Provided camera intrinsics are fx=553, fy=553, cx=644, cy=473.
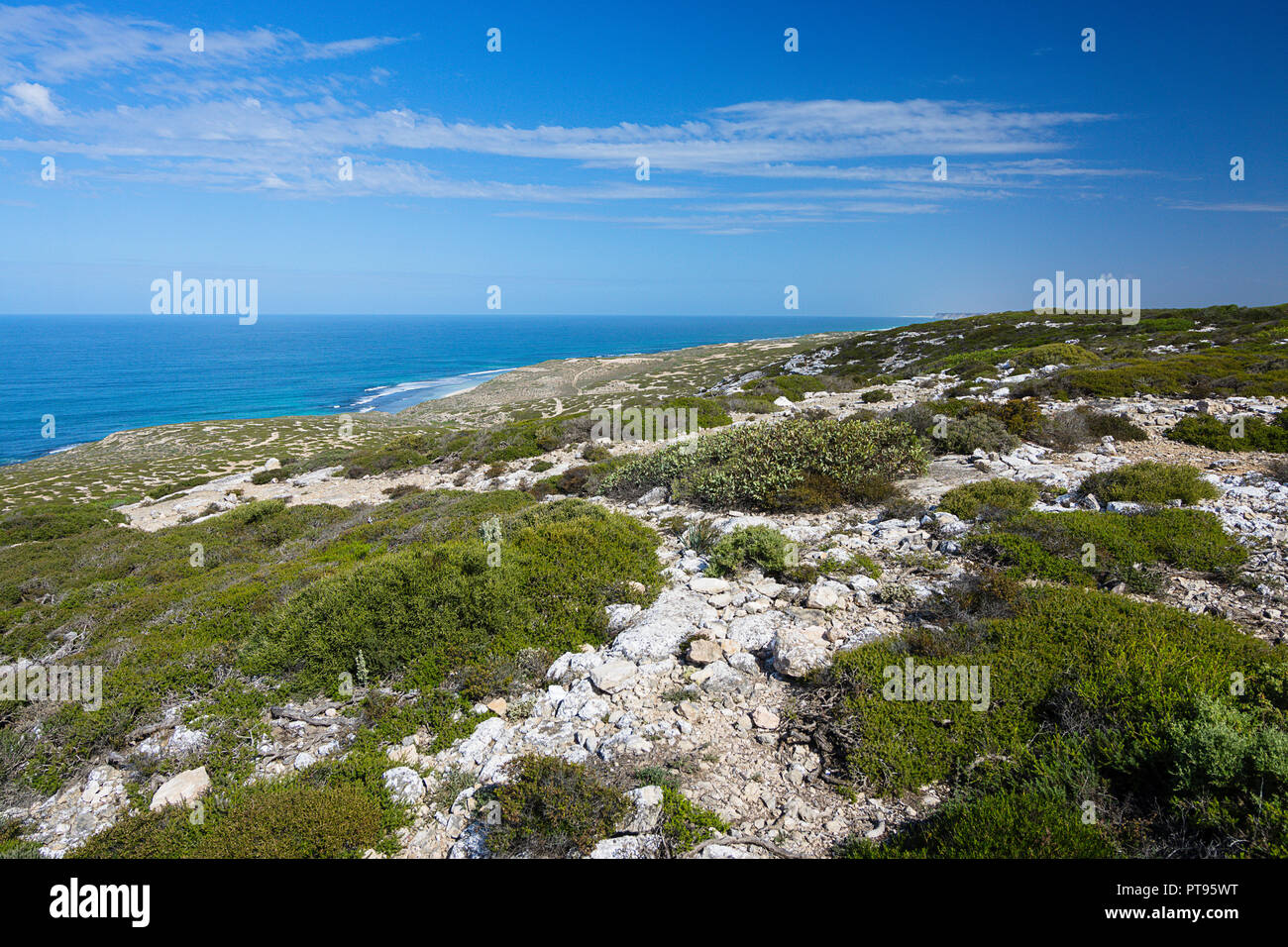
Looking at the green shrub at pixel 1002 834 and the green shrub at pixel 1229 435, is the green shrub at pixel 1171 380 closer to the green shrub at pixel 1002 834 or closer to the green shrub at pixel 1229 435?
the green shrub at pixel 1229 435

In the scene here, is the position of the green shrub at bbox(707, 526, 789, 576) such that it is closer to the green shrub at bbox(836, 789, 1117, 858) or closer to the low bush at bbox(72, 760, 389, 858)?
the green shrub at bbox(836, 789, 1117, 858)

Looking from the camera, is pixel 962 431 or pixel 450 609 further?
pixel 962 431

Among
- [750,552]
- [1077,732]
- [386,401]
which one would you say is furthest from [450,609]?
[386,401]

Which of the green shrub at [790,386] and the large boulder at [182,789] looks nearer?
the large boulder at [182,789]

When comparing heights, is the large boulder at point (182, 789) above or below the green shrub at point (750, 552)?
below

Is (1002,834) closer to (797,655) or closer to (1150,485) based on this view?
(797,655)

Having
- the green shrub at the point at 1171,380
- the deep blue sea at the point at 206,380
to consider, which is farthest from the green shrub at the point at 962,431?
the deep blue sea at the point at 206,380
